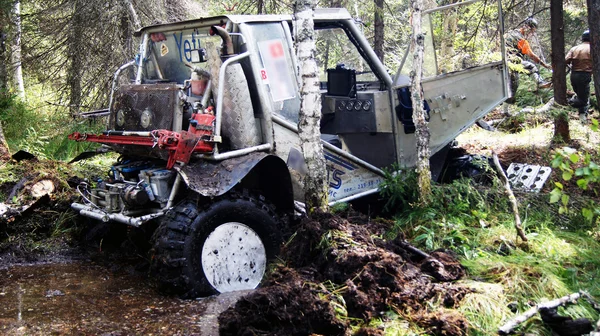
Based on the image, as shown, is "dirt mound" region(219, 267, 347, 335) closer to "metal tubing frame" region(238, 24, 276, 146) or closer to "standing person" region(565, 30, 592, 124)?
"metal tubing frame" region(238, 24, 276, 146)

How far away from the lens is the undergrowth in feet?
13.1

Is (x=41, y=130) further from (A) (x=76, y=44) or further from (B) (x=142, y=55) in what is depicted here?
(B) (x=142, y=55)

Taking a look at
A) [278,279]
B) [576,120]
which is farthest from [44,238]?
[576,120]

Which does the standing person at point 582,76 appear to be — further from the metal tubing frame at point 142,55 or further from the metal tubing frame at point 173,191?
the metal tubing frame at point 173,191

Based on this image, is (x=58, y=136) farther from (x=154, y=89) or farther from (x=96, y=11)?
(x=154, y=89)

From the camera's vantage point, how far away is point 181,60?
616 cm

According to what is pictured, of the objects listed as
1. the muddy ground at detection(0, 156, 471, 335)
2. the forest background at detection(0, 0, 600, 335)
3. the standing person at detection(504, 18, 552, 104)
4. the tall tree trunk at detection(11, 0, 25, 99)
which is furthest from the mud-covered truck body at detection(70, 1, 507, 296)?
the tall tree trunk at detection(11, 0, 25, 99)

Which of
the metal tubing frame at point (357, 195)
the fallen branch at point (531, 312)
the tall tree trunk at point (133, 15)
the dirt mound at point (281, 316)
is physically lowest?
the fallen branch at point (531, 312)

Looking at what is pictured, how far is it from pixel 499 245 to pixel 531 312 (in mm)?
1394

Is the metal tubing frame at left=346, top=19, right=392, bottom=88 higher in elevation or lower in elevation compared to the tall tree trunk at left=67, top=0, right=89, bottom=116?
lower

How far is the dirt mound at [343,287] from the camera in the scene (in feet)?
12.5

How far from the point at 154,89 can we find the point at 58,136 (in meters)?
5.85

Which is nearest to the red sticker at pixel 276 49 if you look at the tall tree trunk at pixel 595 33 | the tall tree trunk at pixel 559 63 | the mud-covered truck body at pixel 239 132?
the mud-covered truck body at pixel 239 132

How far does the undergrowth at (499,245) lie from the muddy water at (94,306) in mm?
1930
